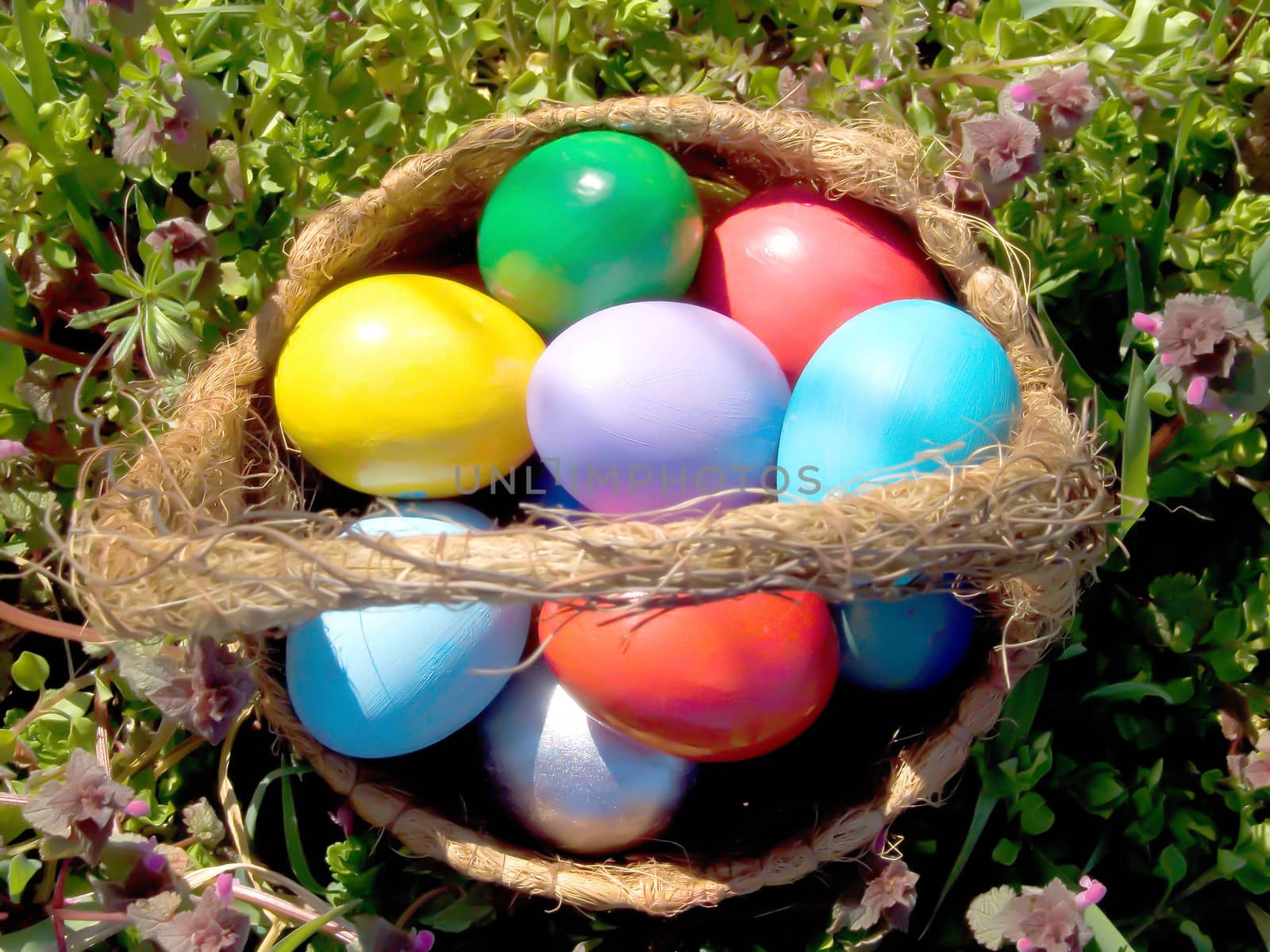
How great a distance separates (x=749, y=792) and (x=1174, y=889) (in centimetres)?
47

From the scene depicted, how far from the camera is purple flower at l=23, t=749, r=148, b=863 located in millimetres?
876

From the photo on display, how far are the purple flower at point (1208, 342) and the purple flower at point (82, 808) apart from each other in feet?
3.27

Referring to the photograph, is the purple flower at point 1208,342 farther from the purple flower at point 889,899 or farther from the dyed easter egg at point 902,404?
the purple flower at point 889,899

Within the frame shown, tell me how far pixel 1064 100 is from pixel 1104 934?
31.1 inches

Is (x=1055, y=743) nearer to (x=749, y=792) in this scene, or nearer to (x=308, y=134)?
(x=749, y=792)

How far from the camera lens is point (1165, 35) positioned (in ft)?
3.48

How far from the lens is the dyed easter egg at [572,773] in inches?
37.0

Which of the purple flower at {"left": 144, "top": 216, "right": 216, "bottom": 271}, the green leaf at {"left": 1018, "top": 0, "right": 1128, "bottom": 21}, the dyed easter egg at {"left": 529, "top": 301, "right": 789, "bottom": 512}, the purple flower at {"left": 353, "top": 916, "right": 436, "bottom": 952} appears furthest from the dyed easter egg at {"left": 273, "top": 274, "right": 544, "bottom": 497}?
the green leaf at {"left": 1018, "top": 0, "right": 1128, "bottom": 21}

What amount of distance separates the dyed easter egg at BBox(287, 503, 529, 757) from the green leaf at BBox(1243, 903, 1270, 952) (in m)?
0.79

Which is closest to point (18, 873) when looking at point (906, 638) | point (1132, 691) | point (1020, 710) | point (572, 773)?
point (572, 773)

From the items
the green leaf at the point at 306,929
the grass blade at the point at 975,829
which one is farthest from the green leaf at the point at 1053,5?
the green leaf at the point at 306,929

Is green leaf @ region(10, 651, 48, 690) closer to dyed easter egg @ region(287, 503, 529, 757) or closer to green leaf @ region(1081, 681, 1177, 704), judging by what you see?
dyed easter egg @ region(287, 503, 529, 757)

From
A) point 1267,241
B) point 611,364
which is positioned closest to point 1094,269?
point 1267,241

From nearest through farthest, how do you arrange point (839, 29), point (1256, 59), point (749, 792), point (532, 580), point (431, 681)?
point (532, 580), point (431, 681), point (749, 792), point (1256, 59), point (839, 29)
